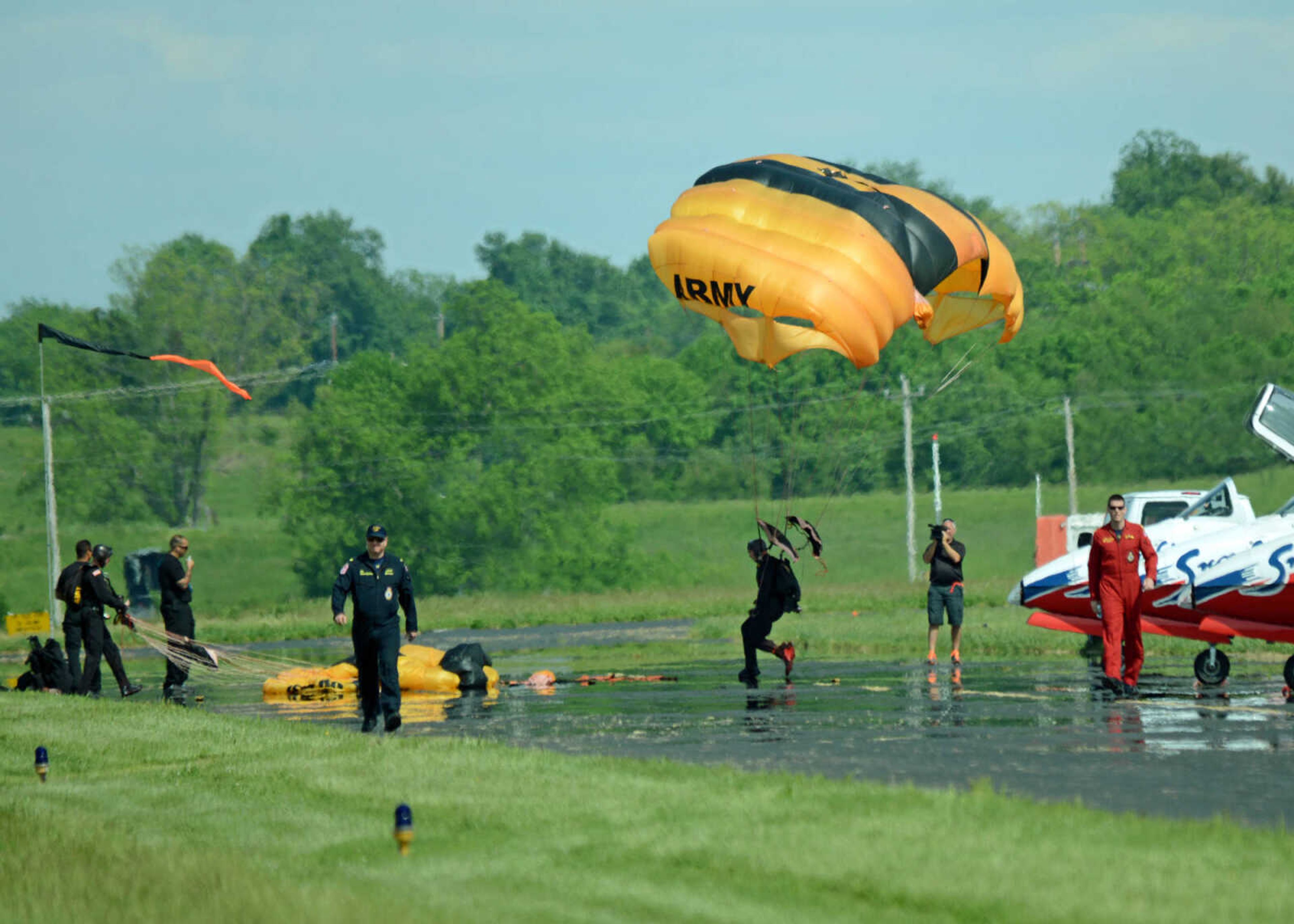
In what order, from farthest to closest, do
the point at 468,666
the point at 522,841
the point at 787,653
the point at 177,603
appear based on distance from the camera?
the point at 177,603 → the point at 468,666 → the point at 787,653 → the point at 522,841

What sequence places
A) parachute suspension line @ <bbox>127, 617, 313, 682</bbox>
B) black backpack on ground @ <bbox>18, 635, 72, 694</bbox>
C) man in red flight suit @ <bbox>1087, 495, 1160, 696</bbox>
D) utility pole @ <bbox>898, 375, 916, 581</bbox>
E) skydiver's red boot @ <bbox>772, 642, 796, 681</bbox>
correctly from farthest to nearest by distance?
utility pole @ <bbox>898, 375, 916, 581</bbox> → black backpack on ground @ <bbox>18, 635, 72, 694</bbox> → parachute suspension line @ <bbox>127, 617, 313, 682</bbox> → skydiver's red boot @ <bbox>772, 642, 796, 681</bbox> → man in red flight suit @ <bbox>1087, 495, 1160, 696</bbox>

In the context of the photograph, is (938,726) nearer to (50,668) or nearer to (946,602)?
(946,602)

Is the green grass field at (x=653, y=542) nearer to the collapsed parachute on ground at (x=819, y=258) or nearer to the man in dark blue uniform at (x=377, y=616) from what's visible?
the collapsed parachute on ground at (x=819, y=258)

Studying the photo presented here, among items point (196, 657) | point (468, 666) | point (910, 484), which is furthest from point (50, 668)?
point (910, 484)

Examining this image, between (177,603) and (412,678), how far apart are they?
3145mm

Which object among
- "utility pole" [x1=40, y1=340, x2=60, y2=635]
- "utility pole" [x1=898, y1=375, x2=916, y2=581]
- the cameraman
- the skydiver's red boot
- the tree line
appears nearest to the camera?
the skydiver's red boot

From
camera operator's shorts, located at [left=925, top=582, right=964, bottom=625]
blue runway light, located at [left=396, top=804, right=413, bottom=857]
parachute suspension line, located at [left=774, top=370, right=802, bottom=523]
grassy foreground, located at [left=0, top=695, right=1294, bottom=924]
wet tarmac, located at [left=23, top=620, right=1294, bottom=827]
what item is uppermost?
parachute suspension line, located at [left=774, top=370, right=802, bottom=523]

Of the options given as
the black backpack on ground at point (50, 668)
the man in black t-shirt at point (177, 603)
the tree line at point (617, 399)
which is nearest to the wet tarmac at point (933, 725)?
the man in black t-shirt at point (177, 603)

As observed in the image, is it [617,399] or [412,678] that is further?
[617,399]

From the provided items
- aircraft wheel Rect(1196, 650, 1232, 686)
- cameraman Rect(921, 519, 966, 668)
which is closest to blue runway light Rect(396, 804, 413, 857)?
aircraft wheel Rect(1196, 650, 1232, 686)

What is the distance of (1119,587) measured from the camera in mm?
16875

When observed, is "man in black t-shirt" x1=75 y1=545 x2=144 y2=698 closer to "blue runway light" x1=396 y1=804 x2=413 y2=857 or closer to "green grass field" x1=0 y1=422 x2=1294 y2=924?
"green grass field" x1=0 y1=422 x2=1294 y2=924

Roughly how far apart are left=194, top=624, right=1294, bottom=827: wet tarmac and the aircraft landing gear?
0.27 meters

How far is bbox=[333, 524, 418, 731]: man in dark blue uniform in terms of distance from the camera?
14.5 metres
